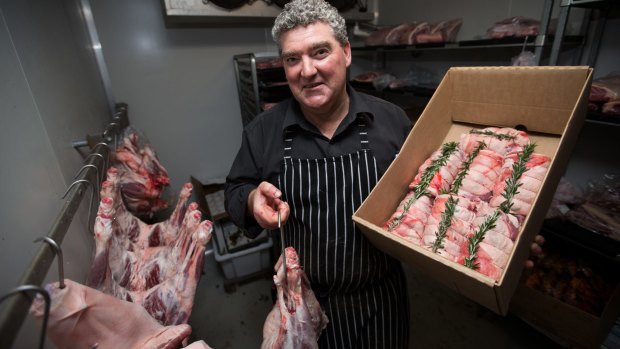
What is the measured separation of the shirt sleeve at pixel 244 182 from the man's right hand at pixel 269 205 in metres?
0.18

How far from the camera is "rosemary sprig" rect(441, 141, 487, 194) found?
3.23 ft

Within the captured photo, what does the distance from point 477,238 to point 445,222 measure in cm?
10

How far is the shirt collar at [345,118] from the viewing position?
109 cm

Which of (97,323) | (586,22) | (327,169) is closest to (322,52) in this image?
(327,169)

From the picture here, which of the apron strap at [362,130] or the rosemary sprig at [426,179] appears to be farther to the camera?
the apron strap at [362,130]

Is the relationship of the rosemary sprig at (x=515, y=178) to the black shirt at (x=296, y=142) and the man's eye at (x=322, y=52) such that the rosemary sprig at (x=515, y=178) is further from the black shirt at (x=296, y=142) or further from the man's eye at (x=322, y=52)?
the man's eye at (x=322, y=52)

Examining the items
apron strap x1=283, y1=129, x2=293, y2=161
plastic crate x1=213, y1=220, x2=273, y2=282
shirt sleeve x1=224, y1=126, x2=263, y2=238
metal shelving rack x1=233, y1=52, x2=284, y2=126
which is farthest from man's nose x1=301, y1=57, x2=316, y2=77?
plastic crate x1=213, y1=220, x2=273, y2=282

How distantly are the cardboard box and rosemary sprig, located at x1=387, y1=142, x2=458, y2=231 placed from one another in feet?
0.17

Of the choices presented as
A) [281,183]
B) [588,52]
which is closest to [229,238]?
[281,183]

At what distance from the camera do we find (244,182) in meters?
1.18

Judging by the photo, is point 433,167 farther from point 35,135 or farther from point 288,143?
point 35,135

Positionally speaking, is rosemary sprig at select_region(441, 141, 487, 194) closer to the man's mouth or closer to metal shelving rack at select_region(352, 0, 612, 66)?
the man's mouth

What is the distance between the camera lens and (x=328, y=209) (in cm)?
105

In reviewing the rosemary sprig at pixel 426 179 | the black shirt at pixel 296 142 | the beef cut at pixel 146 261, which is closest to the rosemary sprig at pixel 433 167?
the rosemary sprig at pixel 426 179
